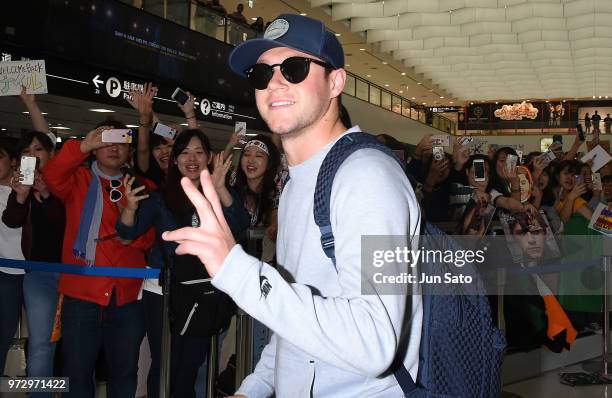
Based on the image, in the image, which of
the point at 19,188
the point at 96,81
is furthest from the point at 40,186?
the point at 96,81

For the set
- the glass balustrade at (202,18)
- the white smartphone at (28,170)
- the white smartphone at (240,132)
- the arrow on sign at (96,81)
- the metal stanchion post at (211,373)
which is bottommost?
the metal stanchion post at (211,373)

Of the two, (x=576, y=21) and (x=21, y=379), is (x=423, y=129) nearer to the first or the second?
(x=576, y=21)

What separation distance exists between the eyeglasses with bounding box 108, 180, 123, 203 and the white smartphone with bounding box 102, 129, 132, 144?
26 centimetres

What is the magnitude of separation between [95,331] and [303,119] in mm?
2353

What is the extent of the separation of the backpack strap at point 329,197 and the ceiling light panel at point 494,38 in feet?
44.7

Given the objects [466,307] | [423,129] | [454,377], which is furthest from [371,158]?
[423,129]

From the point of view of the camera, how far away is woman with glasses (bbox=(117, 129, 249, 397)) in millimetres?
3135

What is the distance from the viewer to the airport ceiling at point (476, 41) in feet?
47.7

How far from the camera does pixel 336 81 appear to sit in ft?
4.91

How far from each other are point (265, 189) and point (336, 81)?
2.80 meters

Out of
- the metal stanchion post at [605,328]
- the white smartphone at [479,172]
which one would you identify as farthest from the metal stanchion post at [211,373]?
the metal stanchion post at [605,328]

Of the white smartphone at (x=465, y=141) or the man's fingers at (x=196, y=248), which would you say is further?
the white smartphone at (x=465, y=141)

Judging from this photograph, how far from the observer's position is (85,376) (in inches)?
127

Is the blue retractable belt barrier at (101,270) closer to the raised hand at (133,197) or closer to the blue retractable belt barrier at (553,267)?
the raised hand at (133,197)
